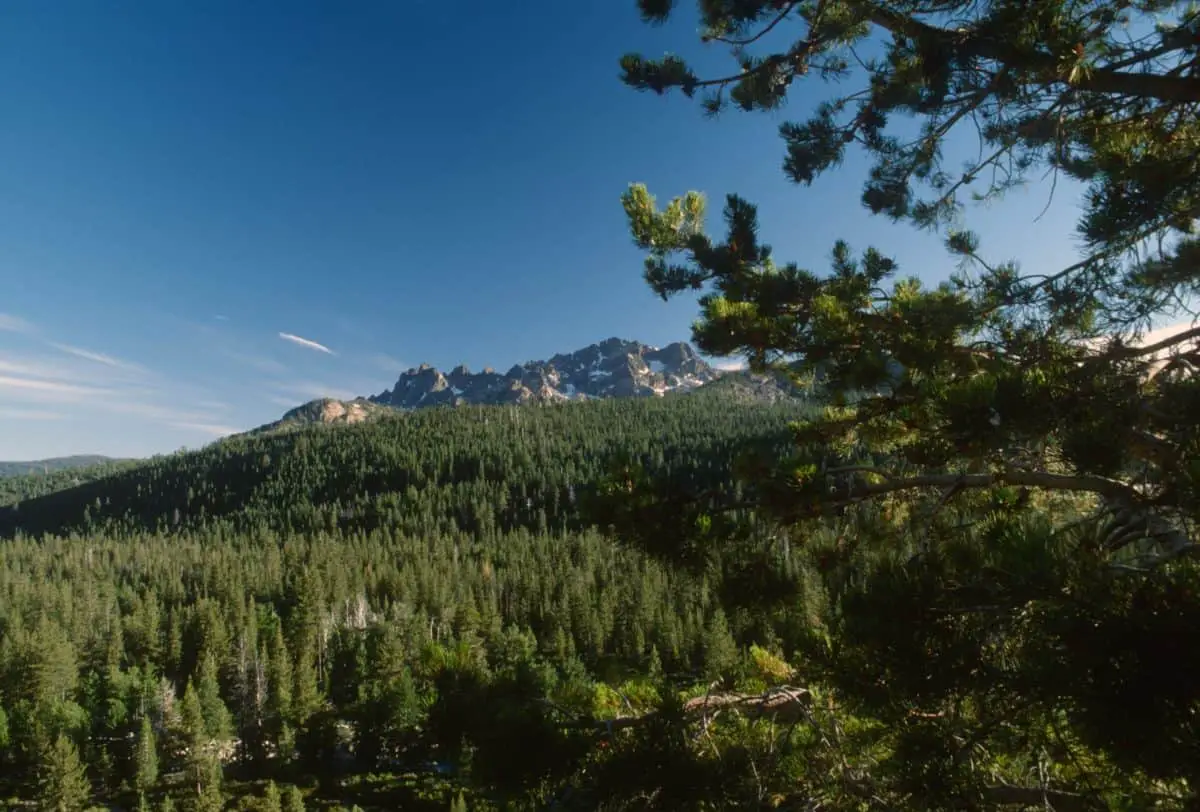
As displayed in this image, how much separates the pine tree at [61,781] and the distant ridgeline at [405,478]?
7686cm

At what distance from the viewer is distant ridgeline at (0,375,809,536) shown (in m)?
128

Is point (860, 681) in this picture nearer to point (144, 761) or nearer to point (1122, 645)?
point (1122, 645)

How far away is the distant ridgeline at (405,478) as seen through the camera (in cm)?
12800

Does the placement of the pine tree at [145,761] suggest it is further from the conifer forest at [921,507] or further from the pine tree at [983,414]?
the pine tree at [983,414]

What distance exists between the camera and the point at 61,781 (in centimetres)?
3145

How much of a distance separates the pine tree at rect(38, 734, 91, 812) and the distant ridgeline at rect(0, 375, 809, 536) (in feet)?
252

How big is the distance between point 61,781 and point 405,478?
122107 millimetres

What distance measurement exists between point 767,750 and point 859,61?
20.7ft

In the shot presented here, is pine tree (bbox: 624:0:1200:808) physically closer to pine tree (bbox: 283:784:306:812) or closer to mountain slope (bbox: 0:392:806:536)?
pine tree (bbox: 283:784:306:812)

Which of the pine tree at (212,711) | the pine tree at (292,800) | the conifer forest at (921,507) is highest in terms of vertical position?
the conifer forest at (921,507)

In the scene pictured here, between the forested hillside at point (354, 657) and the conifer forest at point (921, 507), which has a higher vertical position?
the conifer forest at point (921, 507)

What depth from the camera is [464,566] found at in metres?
82.7

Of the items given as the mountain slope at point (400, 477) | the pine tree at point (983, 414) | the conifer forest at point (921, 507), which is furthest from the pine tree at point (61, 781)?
the mountain slope at point (400, 477)

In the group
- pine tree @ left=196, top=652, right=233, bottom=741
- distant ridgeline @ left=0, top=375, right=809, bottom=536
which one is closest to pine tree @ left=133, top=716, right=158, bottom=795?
pine tree @ left=196, top=652, right=233, bottom=741
